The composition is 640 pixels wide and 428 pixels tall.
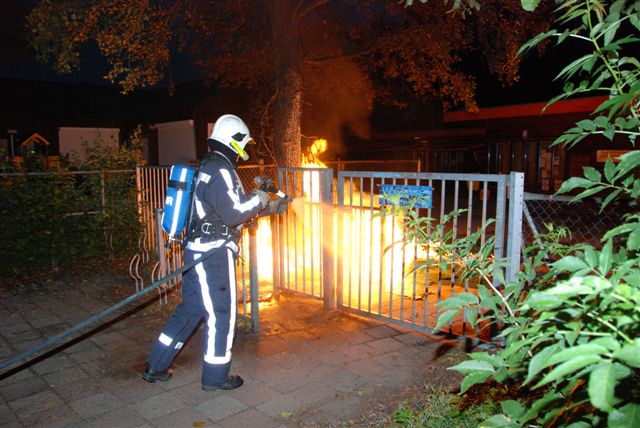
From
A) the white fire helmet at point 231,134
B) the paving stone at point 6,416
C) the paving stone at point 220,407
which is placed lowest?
the paving stone at point 6,416

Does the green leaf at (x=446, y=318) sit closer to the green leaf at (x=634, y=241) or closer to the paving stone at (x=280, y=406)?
the green leaf at (x=634, y=241)

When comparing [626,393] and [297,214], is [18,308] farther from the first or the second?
[626,393]

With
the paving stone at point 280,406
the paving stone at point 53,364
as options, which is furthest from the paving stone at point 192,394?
the paving stone at point 53,364

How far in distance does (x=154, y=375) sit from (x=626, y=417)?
155 inches

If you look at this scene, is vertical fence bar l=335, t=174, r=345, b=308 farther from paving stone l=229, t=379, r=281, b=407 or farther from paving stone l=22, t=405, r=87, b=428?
paving stone l=22, t=405, r=87, b=428

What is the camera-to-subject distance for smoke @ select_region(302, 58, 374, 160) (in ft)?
52.1

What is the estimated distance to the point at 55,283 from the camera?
25.1 feet

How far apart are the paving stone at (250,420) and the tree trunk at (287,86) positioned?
5917 millimetres

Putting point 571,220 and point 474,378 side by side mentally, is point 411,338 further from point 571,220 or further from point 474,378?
point 571,220

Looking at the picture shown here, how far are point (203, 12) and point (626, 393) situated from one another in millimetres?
13397

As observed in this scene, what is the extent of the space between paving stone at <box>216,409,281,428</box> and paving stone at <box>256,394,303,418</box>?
2.3 inches

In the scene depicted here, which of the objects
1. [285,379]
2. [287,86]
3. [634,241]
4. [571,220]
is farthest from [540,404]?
[571,220]

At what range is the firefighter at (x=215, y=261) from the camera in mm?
4086

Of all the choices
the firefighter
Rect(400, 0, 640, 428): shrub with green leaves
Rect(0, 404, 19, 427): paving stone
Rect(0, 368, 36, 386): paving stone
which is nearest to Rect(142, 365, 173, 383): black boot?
the firefighter
